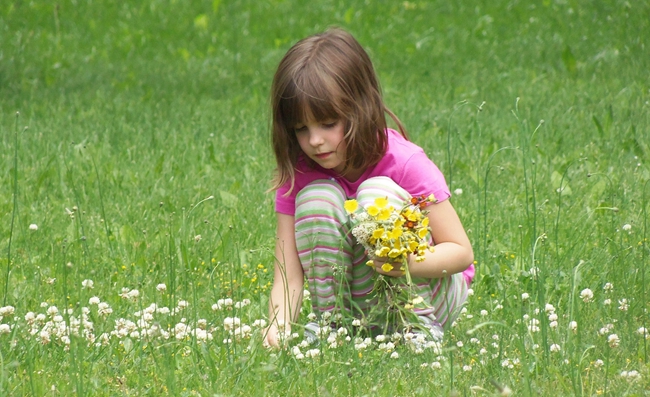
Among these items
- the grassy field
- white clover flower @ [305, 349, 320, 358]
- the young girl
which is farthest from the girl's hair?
white clover flower @ [305, 349, 320, 358]

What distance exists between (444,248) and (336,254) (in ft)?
1.06

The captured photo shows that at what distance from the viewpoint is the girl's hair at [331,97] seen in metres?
2.93

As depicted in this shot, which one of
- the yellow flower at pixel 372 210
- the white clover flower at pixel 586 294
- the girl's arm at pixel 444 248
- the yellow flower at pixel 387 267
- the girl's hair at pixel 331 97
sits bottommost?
the white clover flower at pixel 586 294

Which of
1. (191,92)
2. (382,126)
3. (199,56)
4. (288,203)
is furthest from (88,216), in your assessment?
(199,56)

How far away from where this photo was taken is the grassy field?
2.54 meters

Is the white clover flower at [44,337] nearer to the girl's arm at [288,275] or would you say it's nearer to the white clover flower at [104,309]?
the white clover flower at [104,309]

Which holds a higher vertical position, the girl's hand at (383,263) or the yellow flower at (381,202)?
the yellow flower at (381,202)

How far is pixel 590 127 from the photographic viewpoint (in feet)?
18.8

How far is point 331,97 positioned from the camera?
115 inches

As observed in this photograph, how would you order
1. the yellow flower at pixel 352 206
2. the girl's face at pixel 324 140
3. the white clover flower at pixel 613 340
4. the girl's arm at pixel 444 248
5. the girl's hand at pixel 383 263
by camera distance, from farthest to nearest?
1. the girl's face at pixel 324 140
2. the girl's arm at pixel 444 248
3. the girl's hand at pixel 383 263
4. the yellow flower at pixel 352 206
5. the white clover flower at pixel 613 340

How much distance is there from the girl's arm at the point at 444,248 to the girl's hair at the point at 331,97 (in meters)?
0.27

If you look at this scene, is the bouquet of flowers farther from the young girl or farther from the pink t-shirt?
the pink t-shirt

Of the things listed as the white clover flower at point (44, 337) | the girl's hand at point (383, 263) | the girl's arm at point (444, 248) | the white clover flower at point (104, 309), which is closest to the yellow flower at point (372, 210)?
the girl's hand at point (383, 263)

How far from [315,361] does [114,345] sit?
2.02ft
